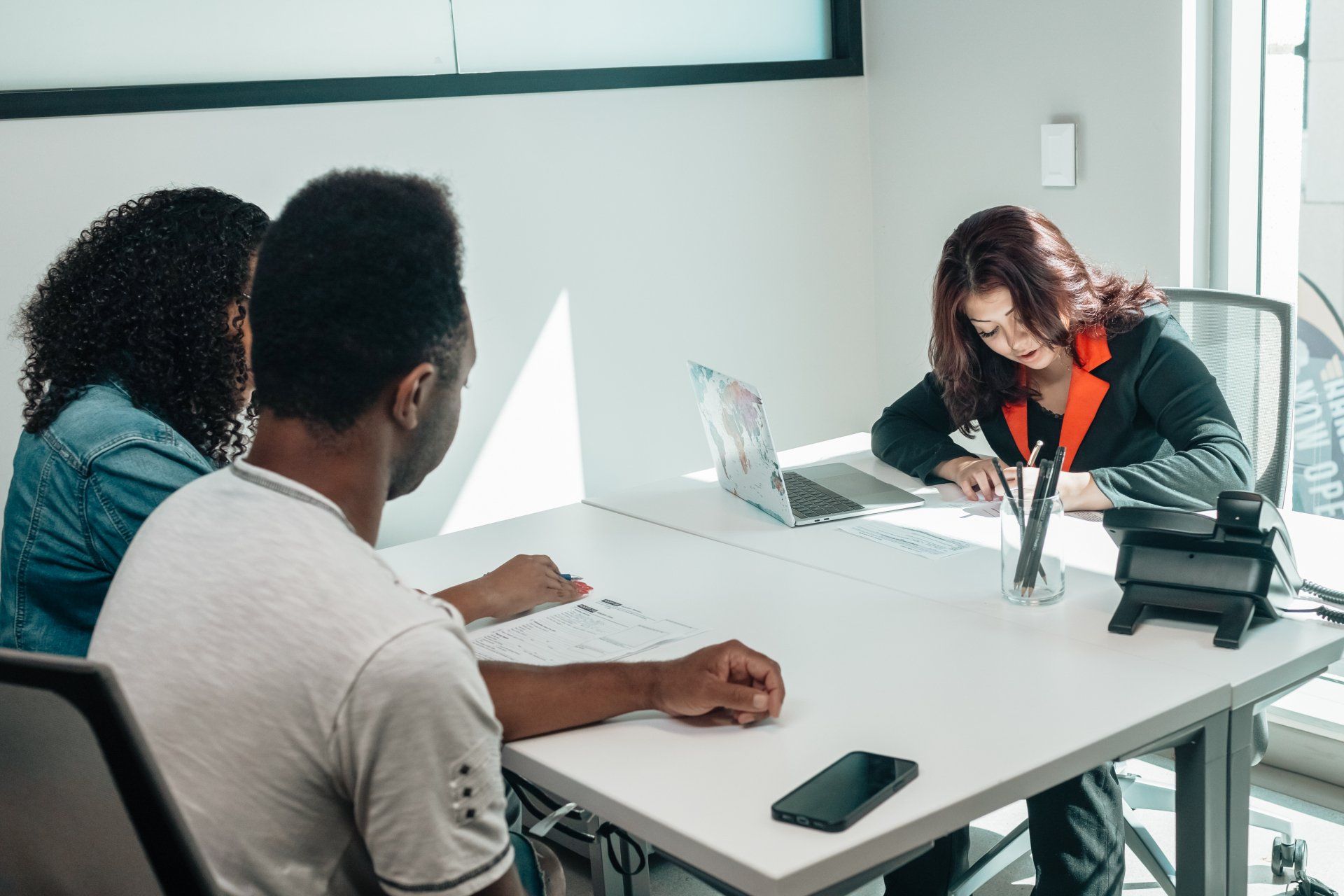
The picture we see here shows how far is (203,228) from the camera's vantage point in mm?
1635

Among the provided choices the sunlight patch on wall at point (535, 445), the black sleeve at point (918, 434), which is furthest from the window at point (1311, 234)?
the sunlight patch on wall at point (535, 445)

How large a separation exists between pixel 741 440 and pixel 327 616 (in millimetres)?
1232

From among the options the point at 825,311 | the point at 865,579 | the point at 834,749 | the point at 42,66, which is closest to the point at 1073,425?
the point at 865,579

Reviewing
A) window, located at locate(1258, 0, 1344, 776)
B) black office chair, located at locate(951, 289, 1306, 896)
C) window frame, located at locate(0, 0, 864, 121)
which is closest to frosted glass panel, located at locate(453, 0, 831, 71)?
window frame, located at locate(0, 0, 864, 121)

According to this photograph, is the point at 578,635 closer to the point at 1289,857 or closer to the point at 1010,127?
the point at 1289,857

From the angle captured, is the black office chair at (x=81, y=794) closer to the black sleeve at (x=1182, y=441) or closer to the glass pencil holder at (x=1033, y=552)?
the glass pencil holder at (x=1033, y=552)

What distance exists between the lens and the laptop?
1970mm

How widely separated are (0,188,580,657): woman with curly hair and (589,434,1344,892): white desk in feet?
1.32

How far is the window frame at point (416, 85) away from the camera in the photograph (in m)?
2.36

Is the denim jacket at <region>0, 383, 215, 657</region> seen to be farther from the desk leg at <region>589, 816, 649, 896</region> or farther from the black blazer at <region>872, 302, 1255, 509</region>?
the black blazer at <region>872, 302, 1255, 509</region>

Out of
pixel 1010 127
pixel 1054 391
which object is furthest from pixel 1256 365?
pixel 1010 127

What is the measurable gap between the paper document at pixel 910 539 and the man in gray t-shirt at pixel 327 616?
95cm

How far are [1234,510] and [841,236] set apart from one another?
7.09 ft

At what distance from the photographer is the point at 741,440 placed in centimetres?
206
